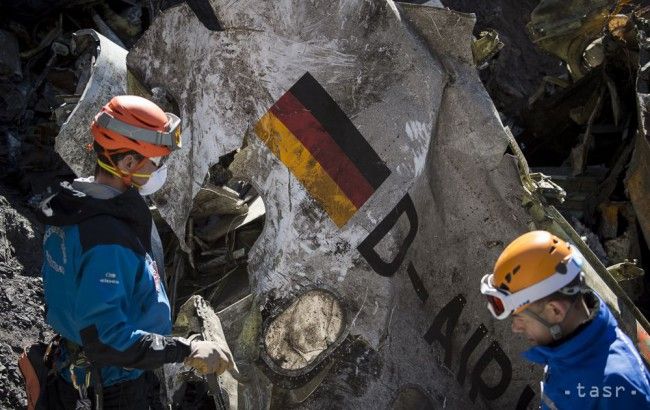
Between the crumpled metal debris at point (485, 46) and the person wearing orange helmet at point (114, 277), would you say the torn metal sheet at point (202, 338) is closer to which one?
the person wearing orange helmet at point (114, 277)

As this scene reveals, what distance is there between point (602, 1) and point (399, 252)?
363cm

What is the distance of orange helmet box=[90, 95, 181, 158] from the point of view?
9.27 feet

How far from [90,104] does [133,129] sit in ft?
3.92

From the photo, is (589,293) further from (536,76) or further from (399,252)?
(536,76)

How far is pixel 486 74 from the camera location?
8.40 metres

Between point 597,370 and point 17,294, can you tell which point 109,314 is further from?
point 17,294

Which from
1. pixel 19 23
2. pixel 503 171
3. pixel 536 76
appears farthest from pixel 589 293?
pixel 536 76

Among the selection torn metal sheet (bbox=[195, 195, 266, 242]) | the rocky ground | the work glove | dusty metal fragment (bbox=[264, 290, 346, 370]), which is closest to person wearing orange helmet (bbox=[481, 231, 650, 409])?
the work glove

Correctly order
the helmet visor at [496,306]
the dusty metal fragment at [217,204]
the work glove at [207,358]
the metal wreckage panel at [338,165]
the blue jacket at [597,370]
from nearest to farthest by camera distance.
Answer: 1. the blue jacket at [597,370]
2. the helmet visor at [496,306]
3. the work glove at [207,358]
4. the metal wreckage panel at [338,165]
5. the dusty metal fragment at [217,204]

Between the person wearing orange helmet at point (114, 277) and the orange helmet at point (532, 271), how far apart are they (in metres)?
0.97

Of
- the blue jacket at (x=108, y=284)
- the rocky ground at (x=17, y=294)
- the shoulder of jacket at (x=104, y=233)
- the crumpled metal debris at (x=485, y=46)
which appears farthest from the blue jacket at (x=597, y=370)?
the rocky ground at (x=17, y=294)

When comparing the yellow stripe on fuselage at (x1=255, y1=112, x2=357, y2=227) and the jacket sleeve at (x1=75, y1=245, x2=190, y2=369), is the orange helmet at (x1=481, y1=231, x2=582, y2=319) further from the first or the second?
the yellow stripe on fuselage at (x1=255, y1=112, x2=357, y2=227)

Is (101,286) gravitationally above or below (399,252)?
above

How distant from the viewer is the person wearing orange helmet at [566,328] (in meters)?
2.33
